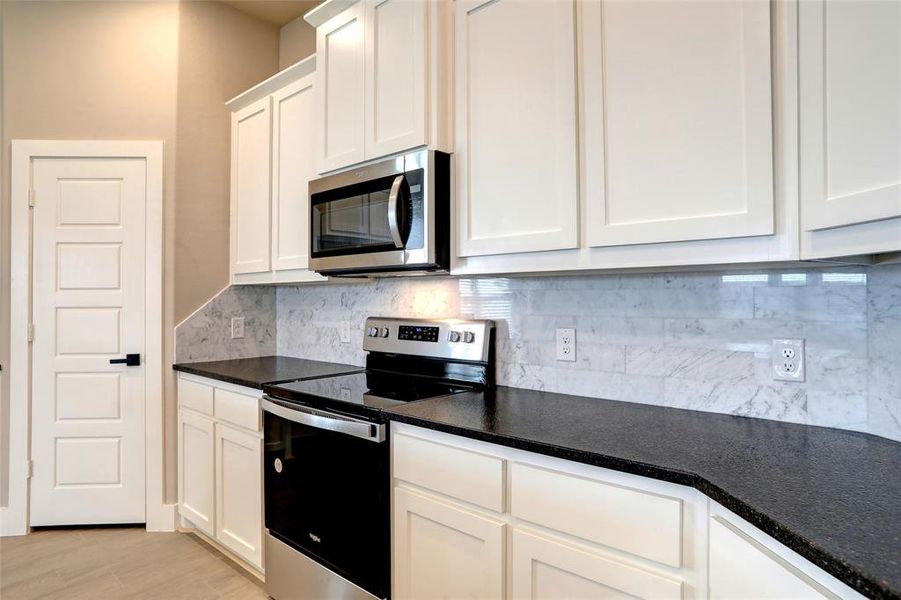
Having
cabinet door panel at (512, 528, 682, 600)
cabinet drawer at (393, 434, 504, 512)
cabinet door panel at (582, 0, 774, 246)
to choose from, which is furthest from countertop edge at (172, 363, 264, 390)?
cabinet door panel at (582, 0, 774, 246)

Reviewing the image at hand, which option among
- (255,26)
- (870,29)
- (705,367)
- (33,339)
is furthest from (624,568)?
(255,26)

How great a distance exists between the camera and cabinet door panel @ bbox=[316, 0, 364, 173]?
6.69 feet

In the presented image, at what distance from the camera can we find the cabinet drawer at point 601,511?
1.08 metres

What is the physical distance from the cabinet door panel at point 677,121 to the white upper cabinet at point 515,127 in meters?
0.07

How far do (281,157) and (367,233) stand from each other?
3.05 ft

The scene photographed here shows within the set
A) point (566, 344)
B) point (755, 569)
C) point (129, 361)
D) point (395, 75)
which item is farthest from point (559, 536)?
point (129, 361)

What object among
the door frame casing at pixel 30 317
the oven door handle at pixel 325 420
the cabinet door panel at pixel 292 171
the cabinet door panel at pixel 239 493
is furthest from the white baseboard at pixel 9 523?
the cabinet door panel at pixel 292 171

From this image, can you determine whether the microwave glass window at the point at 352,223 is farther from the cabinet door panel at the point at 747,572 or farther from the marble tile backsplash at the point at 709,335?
the cabinet door panel at the point at 747,572

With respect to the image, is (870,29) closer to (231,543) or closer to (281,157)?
(281,157)

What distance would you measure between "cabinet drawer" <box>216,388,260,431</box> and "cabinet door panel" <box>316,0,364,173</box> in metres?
1.03

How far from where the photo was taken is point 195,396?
8.66ft

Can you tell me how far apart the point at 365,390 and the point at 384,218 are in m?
0.64

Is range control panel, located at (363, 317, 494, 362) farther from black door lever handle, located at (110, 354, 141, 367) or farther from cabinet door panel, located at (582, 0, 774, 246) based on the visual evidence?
black door lever handle, located at (110, 354, 141, 367)

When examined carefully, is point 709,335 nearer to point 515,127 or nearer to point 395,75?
point 515,127
